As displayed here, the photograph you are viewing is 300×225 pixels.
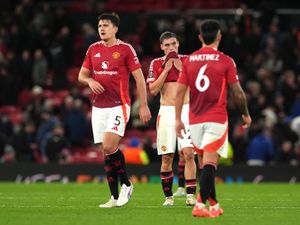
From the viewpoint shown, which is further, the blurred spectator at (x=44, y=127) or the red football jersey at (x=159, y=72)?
the blurred spectator at (x=44, y=127)

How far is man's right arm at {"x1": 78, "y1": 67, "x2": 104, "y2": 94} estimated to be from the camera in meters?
14.0

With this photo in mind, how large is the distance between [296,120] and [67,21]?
332 inches

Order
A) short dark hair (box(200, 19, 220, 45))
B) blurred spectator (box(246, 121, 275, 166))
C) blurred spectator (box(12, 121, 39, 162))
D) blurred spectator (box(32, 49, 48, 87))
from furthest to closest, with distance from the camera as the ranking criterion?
blurred spectator (box(32, 49, 48, 87)), blurred spectator (box(12, 121, 39, 162)), blurred spectator (box(246, 121, 275, 166)), short dark hair (box(200, 19, 220, 45))

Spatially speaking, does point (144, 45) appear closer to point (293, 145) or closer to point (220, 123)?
point (293, 145)

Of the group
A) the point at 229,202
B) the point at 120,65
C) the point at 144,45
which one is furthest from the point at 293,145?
the point at 120,65

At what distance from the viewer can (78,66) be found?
31.4m

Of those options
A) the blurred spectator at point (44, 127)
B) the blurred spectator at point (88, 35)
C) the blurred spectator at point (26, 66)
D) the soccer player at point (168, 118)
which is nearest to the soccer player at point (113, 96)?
the soccer player at point (168, 118)

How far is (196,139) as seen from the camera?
40.5 ft

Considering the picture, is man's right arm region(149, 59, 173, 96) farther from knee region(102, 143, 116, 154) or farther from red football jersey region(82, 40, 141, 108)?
knee region(102, 143, 116, 154)

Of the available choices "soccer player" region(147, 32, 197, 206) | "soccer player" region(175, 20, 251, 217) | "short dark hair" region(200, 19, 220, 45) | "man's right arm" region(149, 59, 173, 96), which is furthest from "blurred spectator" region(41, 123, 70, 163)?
"short dark hair" region(200, 19, 220, 45)

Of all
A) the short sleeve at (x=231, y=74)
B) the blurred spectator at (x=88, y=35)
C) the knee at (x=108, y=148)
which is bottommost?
the knee at (x=108, y=148)

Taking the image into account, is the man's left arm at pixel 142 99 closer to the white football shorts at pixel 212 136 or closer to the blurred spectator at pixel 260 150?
the white football shorts at pixel 212 136

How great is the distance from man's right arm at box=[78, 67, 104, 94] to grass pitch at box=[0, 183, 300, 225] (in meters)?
1.63

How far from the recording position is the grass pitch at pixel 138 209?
11875 millimetres
